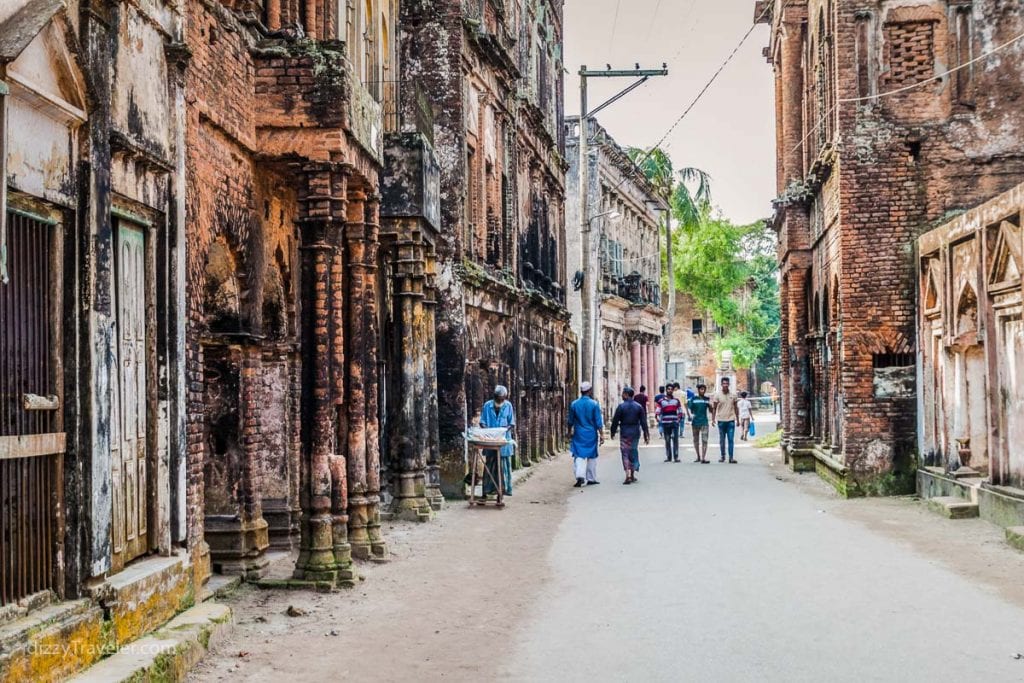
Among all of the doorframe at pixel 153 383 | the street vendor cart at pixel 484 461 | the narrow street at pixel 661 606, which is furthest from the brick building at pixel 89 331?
the street vendor cart at pixel 484 461

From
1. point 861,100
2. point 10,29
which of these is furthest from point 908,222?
point 10,29

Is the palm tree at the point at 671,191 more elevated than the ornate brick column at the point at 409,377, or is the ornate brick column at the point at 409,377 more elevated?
the palm tree at the point at 671,191

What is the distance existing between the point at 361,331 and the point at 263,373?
106 centimetres

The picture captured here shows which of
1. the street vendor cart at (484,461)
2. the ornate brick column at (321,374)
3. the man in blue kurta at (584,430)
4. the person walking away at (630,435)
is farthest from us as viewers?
the person walking away at (630,435)

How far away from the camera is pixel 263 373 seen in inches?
484

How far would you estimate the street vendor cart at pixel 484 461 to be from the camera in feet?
58.8

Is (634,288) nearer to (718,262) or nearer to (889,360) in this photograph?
(718,262)

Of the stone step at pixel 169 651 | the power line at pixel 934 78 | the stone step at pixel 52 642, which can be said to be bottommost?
the stone step at pixel 169 651

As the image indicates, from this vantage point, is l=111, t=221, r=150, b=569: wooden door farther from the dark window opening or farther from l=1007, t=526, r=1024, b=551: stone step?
the dark window opening

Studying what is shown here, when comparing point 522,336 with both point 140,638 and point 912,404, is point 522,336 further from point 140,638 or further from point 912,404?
point 140,638

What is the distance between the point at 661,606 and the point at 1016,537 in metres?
4.93

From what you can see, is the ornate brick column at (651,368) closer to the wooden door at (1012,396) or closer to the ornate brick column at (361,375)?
the wooden door at (1012,396)

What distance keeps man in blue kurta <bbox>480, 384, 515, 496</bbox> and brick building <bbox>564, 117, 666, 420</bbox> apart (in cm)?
1765

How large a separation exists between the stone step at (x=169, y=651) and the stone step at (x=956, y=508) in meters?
10.1
